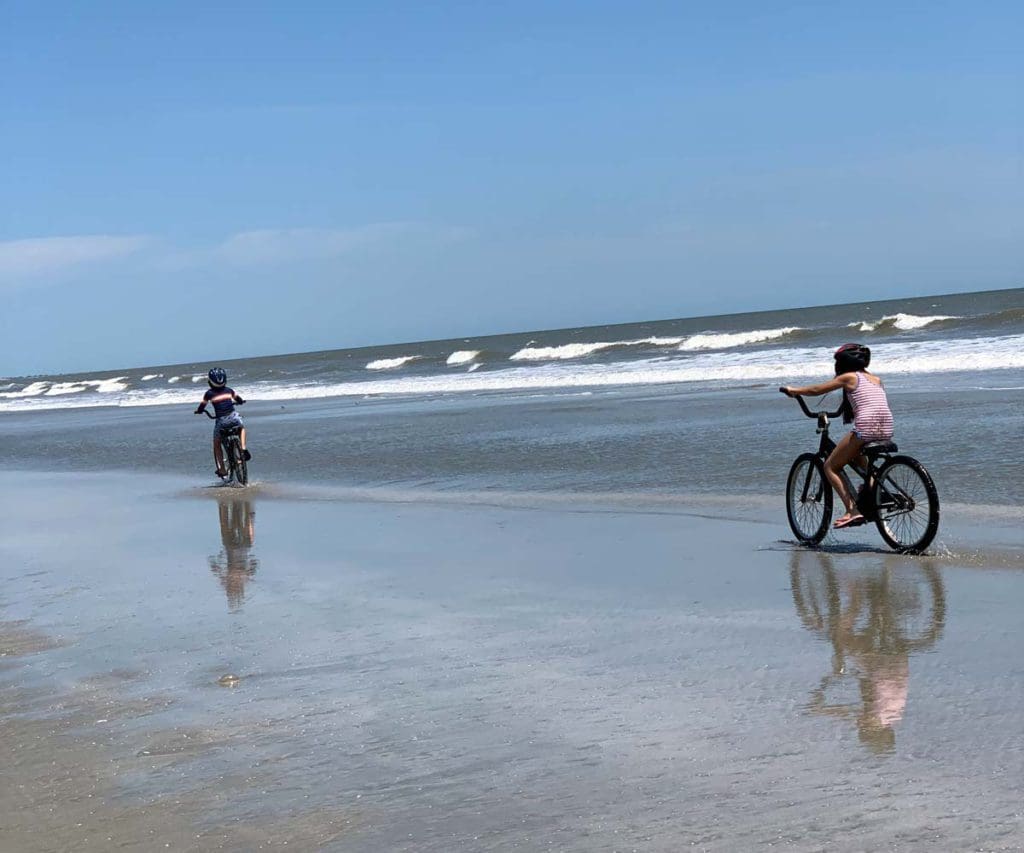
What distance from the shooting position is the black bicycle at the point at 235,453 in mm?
15727

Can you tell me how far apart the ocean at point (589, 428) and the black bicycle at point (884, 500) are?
1814 millimetres

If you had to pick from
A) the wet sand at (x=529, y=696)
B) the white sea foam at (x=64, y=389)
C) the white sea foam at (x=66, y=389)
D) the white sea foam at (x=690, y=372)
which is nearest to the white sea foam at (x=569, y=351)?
the white sea foam at (x=690, y=372)

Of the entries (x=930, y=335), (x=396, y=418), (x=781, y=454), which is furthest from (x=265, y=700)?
(x=930, y=335)

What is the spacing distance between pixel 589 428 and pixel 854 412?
1058 centimetres

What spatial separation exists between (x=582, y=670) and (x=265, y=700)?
1498mm

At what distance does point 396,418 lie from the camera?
25.3 m

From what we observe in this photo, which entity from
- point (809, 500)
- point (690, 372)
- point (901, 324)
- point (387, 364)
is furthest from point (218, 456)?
point (387, 364)

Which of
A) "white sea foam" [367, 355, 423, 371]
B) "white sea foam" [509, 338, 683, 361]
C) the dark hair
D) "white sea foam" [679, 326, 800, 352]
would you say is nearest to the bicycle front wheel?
the dark hair

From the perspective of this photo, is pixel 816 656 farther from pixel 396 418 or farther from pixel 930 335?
pixel 930 335

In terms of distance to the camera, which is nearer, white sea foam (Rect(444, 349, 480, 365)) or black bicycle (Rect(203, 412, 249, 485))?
black bicycle (Rect(203, 412, 249, 485))

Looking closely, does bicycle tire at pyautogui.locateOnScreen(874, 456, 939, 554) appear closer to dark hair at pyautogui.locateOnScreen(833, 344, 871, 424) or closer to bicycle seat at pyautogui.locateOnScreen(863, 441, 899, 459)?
bicycle seat at pyautogui.locateOnScreen(863, 441, 899, 459)

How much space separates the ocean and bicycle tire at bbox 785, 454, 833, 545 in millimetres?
1763

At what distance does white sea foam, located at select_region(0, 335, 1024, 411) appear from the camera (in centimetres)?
2866

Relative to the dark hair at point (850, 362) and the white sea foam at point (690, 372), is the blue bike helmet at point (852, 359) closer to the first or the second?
the dark hair at point (850, 362)
